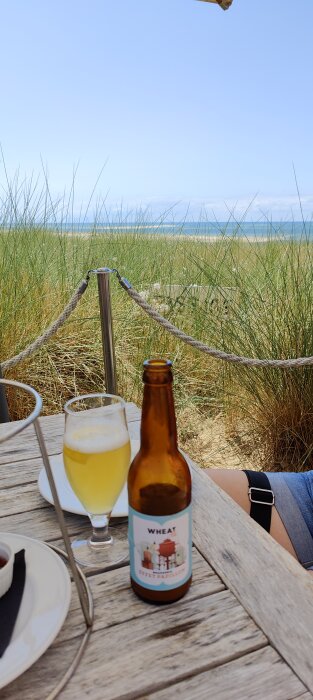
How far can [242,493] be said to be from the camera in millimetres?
1183

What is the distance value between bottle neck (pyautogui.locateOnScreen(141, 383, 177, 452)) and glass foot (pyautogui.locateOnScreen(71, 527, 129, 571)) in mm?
157

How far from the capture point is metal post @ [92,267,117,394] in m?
1.68

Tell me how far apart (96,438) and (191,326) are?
2634 millimetres

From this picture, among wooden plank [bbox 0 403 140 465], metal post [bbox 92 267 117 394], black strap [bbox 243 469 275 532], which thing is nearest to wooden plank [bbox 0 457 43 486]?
wooden plank [bbox 0 403 140 465]

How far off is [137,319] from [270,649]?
273cm

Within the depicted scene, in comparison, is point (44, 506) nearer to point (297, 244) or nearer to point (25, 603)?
point (25, 603)

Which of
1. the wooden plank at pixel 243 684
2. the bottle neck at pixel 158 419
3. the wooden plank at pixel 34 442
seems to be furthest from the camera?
the wooden plank at pixel 34 442

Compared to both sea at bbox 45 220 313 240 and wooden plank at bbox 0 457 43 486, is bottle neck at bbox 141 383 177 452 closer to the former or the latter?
wooden plank at bbox 0 457 43 486

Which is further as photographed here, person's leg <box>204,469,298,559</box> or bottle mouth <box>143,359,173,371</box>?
person's leg <box>204,469,298,559</box>

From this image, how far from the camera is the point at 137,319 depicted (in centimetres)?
317

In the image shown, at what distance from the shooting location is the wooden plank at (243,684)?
445 millimetres

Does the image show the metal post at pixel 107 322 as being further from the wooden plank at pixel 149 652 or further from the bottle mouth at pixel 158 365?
the wooden plank at pixel 149 652

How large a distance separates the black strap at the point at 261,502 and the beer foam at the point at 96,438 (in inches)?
25.7

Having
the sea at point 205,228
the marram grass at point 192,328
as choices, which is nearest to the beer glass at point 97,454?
the marram grass at point 192,328
